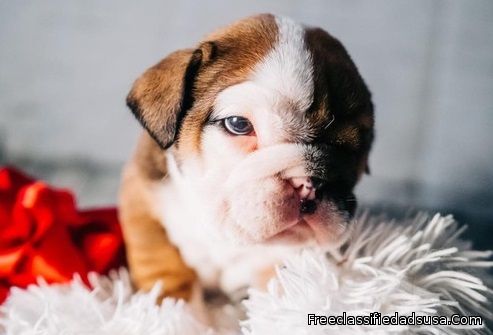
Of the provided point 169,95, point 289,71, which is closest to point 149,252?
point 169,95

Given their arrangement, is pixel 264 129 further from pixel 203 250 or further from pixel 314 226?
pixel 203 250

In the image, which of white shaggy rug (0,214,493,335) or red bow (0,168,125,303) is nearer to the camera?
white shaggy rug (0,214,493,335)

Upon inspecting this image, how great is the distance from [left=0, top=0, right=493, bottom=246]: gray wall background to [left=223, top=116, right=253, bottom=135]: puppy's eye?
28 cm

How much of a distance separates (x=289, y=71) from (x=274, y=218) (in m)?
0.19

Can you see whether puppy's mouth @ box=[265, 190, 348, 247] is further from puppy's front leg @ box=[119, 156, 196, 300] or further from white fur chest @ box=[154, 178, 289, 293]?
puppy's front leg @ box=[119, 156, 196, 300]

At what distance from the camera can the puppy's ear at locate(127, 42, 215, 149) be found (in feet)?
2.49

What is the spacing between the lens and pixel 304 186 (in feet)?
2.27

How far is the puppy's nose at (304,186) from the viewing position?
0.69 m

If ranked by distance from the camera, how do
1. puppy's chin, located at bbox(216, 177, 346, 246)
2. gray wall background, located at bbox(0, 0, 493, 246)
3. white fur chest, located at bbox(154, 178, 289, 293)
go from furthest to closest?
gray wall background, located at bbox(0, 0, 493, 246) < white fur chest, located at bbox(154, 178, 289, 293) < puppy's chin, located at bbox(216, 177, 346, 246)

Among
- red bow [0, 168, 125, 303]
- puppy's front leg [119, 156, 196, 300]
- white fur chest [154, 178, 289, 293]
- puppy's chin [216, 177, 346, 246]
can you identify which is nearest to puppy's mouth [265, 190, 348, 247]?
puppy's chin [216, 177, 346, 246]

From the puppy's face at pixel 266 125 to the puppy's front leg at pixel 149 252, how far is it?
150 mm

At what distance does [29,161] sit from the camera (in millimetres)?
1319

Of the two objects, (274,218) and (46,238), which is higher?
(274,218)

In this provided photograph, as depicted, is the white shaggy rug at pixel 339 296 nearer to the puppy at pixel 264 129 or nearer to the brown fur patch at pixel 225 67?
the puppy at pixel 264 129
